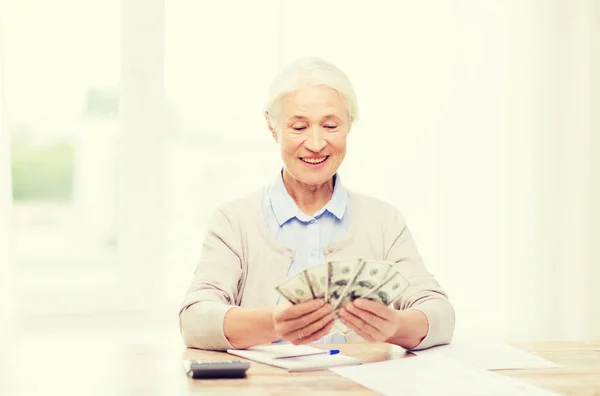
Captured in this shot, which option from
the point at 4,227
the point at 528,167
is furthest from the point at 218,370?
the point at 528,167

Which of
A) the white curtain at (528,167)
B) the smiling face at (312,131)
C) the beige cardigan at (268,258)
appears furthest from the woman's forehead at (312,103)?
the white curtain at (528,167)

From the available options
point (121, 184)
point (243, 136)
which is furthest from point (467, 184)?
point (121, 184)

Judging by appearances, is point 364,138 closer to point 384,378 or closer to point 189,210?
point 189,210

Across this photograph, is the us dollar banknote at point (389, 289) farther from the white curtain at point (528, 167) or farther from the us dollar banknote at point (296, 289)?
the white curtain at point (528, 167)

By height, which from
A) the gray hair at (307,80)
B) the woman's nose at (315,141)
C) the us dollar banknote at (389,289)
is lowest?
the us dollar banknote at (389,289)

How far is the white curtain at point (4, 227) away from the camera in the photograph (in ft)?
9.91

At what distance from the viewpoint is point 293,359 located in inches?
67.4

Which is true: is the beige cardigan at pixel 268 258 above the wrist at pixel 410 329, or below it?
above

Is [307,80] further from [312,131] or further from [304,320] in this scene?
[304,320]

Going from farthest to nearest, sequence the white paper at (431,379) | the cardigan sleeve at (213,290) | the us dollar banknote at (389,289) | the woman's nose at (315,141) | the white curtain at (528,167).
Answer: the white curtain at (528,167)
the woman's nose at (315,141)
the cardigan sleeve at (213,290)
the us dollar banknote at (389,289)
the white paper at (431,379)

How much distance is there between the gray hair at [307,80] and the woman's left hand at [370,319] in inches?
25.5

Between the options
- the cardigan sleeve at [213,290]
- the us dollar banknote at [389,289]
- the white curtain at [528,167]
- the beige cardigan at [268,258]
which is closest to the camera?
the us dollar banknote at [389,289]

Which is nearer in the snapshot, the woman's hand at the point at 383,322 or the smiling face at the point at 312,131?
the woman's hand at the point at 383,322

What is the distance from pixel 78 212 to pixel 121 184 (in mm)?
221
